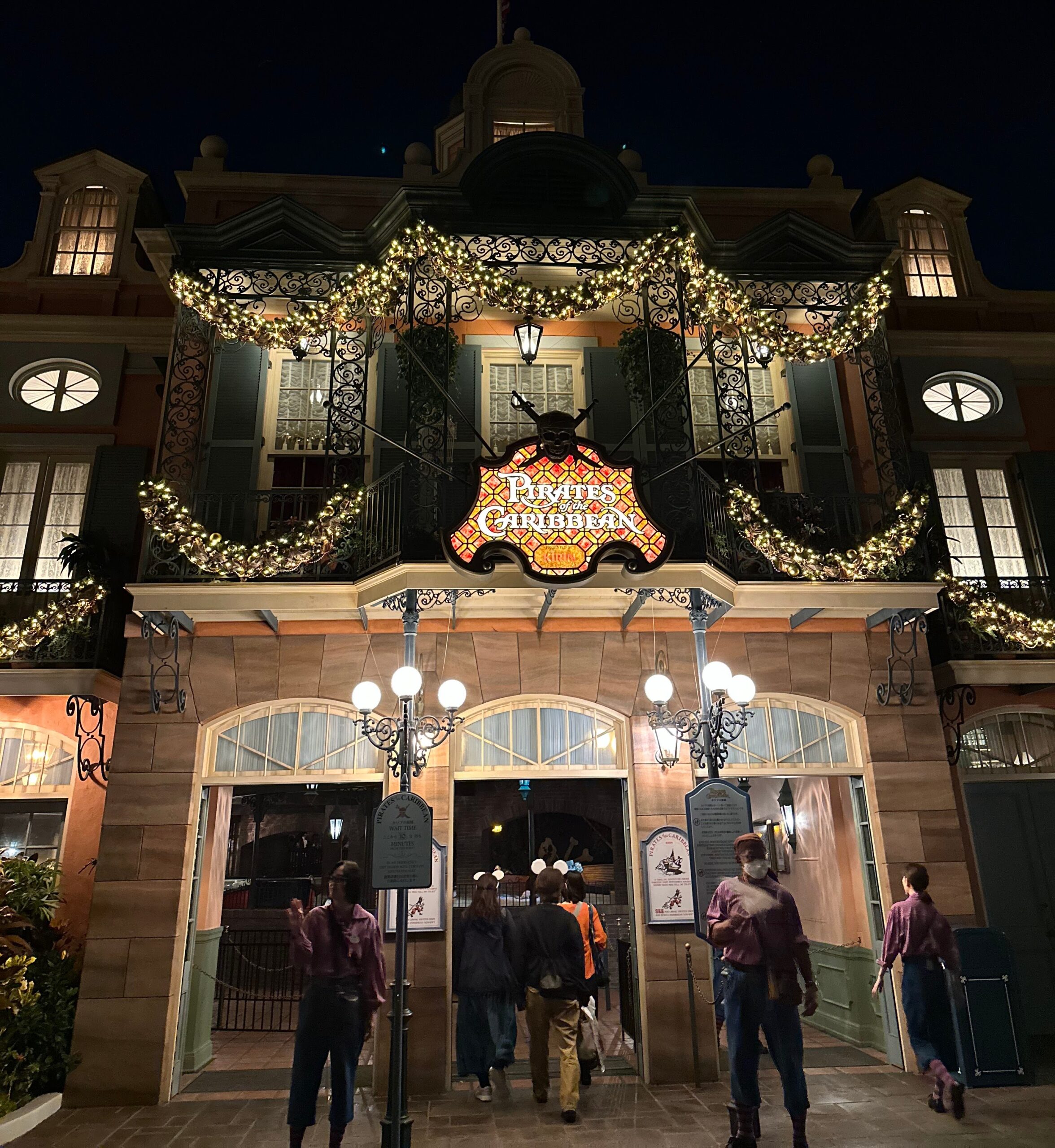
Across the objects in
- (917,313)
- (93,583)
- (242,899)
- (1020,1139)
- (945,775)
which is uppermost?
(917,313)

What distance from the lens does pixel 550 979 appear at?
696 cm

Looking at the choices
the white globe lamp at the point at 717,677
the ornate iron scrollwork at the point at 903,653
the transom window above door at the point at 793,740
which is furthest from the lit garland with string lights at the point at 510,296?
the white globe lamp at the point at 717,677

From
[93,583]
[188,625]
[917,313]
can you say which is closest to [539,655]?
[188,625]

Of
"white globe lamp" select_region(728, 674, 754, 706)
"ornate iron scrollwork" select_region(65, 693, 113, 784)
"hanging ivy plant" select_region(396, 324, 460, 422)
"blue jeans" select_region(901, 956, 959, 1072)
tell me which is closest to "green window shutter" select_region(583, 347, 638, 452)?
"hanging ivy plant" select_region(396, 324, 460, 422)

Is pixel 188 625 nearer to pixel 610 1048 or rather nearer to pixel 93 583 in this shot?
pixel 93 583

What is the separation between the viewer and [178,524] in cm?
821

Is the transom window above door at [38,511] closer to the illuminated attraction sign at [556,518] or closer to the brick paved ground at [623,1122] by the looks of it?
the illuminated attraction sign at [556,518]

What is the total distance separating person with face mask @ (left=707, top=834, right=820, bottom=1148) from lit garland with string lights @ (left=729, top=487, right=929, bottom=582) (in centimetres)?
358

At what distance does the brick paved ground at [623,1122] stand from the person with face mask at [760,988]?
0.94 metres

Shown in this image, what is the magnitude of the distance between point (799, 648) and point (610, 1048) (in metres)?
4.84

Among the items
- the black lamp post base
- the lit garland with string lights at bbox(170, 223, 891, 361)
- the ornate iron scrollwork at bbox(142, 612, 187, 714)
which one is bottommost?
the black lamp post base

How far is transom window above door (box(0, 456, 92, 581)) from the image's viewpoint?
10.1 m

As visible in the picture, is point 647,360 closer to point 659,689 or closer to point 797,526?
point 797,526

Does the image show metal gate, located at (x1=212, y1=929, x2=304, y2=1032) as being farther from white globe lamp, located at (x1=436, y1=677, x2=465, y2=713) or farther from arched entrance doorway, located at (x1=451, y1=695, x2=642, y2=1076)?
white globe lamp, located at (x1=436, y1=677, x2=465, y2=713)
